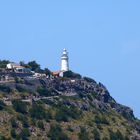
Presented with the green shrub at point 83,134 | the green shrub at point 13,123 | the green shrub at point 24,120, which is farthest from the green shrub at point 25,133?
the green shrub at point 83,134

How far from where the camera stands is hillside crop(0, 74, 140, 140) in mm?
131625

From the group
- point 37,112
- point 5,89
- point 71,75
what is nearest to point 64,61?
point 71,75

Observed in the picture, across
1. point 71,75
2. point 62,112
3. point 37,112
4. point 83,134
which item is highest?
point 71,75

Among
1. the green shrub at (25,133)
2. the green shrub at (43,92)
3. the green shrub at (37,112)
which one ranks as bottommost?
the green shrub at (25,133)

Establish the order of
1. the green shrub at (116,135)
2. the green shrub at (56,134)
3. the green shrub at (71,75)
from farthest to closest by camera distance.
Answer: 1. the green shrub at (71,75)
2. the green shrub at (116,135)
3. the green shrub at (56,134)

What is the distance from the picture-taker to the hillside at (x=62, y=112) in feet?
432

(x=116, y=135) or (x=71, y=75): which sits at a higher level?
(x=71, y=75)

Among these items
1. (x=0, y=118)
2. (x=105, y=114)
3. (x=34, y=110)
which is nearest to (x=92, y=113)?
(x=105, y=114)

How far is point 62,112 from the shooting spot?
470ft

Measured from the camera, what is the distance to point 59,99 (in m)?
152

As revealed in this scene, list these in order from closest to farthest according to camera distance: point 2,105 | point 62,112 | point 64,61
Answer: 1. point 2,105
2. point 62,112
3. point 64,61

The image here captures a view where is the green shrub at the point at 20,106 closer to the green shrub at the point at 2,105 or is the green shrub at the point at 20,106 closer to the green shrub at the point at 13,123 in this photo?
the green shrub at the point at 2,105

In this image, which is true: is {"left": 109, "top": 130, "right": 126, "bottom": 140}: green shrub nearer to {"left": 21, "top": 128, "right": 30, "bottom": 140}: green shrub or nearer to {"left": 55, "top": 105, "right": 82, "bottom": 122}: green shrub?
{"left": 55, "top": 105, "right": 82, "bottom": 122}: green shrub

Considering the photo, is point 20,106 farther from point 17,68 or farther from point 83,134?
point 17,68
